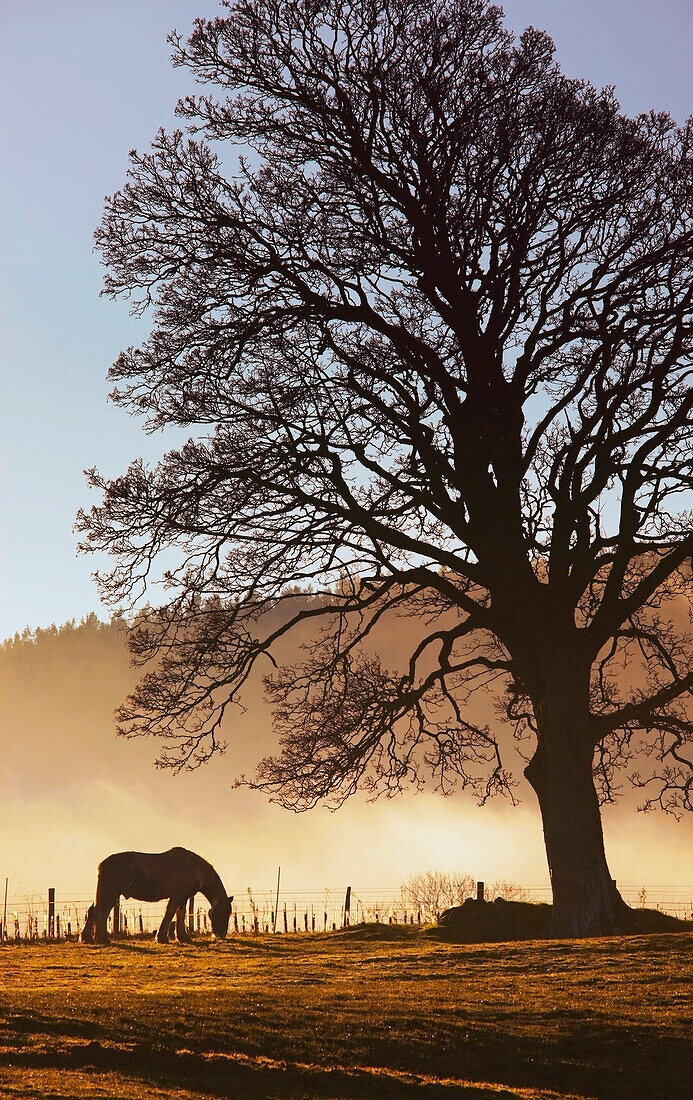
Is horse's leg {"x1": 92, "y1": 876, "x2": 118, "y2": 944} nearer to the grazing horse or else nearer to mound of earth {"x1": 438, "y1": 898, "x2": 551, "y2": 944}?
the grazing horse

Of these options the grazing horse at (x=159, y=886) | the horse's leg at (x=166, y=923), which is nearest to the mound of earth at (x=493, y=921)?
the grazing horse at (x=159, y=886)

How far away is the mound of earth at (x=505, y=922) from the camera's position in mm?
20344

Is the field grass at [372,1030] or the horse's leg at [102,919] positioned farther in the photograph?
the horse's leg at [102,919]

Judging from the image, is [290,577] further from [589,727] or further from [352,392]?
[589,727]

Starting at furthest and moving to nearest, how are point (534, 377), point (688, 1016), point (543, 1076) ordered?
point (534, 377)
point (688, 1016)
point (543, 1076)

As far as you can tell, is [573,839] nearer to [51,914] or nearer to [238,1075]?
[238,1075]

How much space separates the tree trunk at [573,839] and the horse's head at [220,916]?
9.22m

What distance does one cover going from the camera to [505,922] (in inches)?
856

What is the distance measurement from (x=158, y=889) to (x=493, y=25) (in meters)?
17.6

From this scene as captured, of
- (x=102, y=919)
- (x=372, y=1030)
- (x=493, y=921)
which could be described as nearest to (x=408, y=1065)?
(x=372, y=1030)

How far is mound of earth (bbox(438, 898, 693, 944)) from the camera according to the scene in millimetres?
20344

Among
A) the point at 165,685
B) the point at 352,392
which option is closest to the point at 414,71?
the point at 352,392

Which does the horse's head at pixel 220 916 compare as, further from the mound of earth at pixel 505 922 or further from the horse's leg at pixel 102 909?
the mound of earth at pixel 505 922

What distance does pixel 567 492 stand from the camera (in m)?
20.0
